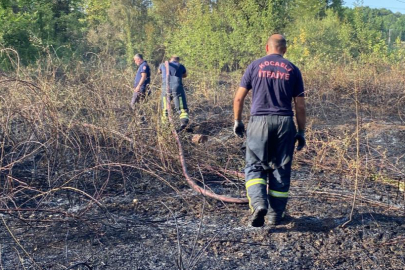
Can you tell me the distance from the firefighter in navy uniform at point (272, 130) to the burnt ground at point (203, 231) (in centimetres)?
33

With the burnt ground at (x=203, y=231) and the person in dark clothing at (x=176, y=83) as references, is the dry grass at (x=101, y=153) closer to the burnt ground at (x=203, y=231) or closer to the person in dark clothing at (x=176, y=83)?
the burnt ground at (x=203, y=231)

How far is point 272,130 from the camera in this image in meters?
4.26

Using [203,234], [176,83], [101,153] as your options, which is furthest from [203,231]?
[176,83]

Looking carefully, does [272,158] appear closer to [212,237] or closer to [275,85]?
[275,85]

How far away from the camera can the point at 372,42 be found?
1692 centimetres

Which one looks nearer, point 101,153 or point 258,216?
point 258,216

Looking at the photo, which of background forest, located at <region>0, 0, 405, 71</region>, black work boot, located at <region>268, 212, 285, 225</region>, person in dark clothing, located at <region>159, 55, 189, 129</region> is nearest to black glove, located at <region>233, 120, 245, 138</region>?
black work boot, located at <region>268, 212, 285, 225</region>

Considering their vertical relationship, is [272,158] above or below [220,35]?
below

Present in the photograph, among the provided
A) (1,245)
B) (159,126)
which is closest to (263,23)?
(159,126)

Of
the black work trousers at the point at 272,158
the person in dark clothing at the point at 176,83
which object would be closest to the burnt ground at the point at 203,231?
the black work trousers at the point at 272,158

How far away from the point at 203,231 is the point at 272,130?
45.3 inches

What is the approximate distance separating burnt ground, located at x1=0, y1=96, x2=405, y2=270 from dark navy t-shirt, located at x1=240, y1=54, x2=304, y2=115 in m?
1.10

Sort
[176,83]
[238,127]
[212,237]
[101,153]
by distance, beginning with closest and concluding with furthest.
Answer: [212,237] < [238,127] < [101,153] < [176,83]

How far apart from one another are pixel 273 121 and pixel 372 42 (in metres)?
→ 14.3
